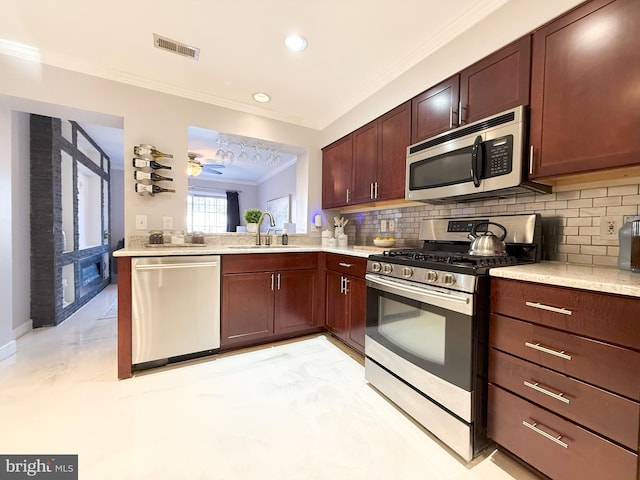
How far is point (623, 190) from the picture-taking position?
4.60 ft

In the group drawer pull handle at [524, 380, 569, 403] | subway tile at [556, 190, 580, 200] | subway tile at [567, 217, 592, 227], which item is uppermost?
subway tile at [556, 190, 580, 200]

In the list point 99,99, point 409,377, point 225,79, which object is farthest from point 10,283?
point 409,377

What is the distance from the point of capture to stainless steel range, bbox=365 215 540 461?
1322 mm

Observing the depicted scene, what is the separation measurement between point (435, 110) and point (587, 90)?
89 cm

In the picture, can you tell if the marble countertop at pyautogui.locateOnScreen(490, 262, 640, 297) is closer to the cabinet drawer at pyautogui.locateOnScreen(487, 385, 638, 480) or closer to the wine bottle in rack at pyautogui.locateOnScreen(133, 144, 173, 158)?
the cabinet drawer at pyautogui.locateOnScreen(487, 385, 638, 480)

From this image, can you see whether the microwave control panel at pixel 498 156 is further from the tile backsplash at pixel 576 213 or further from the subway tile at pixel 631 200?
the subway tile at pixel 631 200

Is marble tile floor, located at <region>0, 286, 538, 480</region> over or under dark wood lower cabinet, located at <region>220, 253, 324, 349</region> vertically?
under

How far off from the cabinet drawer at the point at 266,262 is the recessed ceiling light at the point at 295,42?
1737 millimetres

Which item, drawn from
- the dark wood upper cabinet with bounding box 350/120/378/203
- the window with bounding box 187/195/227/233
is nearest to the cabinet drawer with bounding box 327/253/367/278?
the dark wood upper cabinet with bounding box 350/120/378/203

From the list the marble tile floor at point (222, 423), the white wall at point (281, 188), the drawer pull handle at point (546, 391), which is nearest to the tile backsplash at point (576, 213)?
the drawer pull handle at point (546, 391)

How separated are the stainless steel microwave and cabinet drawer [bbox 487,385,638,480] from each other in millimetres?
1129

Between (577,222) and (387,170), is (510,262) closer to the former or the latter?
(577,222)

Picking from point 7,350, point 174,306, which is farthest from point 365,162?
point 7,350

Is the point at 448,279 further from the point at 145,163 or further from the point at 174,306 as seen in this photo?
the point at 145,163
